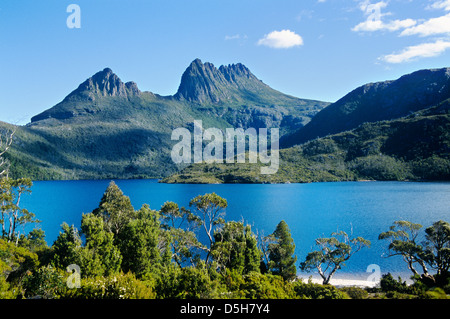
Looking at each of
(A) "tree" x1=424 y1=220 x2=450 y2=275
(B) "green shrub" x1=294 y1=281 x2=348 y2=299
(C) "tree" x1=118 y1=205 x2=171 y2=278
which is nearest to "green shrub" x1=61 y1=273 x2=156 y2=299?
(C) "tree" x1=118 y1=205 x2=171 y2=278

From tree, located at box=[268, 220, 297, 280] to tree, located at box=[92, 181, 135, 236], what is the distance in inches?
711

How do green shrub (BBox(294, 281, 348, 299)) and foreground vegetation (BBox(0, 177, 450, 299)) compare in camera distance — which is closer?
foreground vegetation (BBox(0, 177, 450, 299))

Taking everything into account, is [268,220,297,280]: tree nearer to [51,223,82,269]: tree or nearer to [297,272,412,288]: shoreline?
[297,272,412,288]: shoreline

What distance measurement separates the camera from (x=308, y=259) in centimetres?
3812

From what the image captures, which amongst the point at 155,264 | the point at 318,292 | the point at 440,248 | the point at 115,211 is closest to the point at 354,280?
the point at 440,248

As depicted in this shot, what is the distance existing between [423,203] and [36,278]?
11252 centimetres

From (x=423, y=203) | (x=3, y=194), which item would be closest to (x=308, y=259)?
(x=3, y=194)

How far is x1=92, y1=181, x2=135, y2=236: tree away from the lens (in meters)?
36.4

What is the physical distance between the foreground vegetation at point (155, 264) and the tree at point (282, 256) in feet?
0.38

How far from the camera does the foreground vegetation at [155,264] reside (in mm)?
19531

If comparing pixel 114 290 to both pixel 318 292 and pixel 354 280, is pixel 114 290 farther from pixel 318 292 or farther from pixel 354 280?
pixel 354 280

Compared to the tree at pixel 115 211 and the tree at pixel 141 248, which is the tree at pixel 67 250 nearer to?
the tree at pixel 141 248

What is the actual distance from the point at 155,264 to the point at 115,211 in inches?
442
